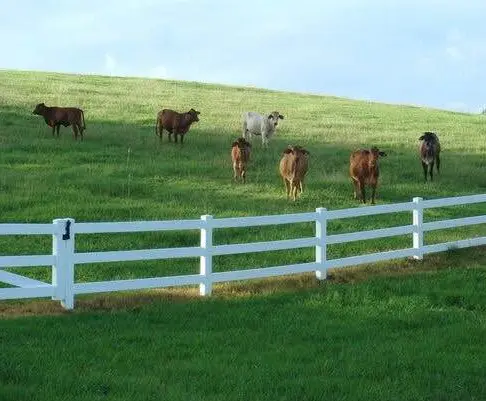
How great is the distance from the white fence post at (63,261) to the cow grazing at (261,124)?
2264 cm

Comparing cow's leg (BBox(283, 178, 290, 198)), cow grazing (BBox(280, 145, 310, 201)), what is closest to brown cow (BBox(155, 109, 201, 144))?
cow's leg (BBox(283, 178, 290, 198))

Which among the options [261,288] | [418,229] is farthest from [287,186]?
[261,288]

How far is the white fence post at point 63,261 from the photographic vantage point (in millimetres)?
11938

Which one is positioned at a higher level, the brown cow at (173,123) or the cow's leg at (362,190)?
the brown cow at (173,123)

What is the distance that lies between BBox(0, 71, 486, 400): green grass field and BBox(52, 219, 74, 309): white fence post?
280 millimetres

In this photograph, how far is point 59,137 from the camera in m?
33.3

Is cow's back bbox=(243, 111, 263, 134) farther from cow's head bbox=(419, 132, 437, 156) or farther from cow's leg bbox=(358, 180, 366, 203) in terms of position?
cow's leg bbox=(358, 180, 366, 203)

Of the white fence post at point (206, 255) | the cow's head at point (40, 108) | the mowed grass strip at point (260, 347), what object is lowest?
the mowed grass strip at point (260, 347)

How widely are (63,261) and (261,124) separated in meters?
24.2

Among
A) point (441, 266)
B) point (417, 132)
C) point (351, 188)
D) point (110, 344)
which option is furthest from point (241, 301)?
point (417, 132)

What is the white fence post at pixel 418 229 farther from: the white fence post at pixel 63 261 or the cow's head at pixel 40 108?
the cow's head at pixel 40 108

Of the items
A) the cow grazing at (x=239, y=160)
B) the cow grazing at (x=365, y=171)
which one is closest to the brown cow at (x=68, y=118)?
the cow grazing at (x=239, y=160)

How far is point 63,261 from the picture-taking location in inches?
472

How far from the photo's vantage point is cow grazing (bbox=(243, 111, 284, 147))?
3484cm
